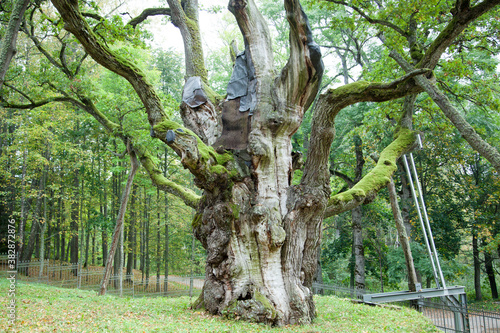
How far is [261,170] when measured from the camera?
6141 millimetres

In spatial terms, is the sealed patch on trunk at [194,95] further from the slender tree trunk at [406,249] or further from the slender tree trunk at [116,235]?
the slender tree trunk at [406,249]

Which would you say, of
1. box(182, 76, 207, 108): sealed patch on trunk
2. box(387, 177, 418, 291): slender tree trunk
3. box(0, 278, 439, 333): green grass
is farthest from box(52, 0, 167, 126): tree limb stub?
box(387, 177, 418, 291): slender tree trunk

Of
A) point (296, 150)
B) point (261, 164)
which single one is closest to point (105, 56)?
point (261, 164)

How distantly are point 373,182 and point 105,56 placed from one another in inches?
225

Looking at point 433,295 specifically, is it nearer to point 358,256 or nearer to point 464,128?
point 464,128

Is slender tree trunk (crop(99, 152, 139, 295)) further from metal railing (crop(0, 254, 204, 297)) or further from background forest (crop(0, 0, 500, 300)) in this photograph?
metal railing (crop(0, 254, 204, 297))

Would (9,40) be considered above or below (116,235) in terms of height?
above

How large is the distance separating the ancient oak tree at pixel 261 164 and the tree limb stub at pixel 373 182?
0.17 m

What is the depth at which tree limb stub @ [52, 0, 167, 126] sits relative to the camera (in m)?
5.06

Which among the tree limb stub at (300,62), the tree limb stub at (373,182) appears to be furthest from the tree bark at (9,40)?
the tree limb stub at (373,182)

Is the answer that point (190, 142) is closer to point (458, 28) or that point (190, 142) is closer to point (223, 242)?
point (223, 242)

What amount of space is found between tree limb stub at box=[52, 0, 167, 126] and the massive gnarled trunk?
16mm

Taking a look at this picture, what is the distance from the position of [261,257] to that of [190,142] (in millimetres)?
2216

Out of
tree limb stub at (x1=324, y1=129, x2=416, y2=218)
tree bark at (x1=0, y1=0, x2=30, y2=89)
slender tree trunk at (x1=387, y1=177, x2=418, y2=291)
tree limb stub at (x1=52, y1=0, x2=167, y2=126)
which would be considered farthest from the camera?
slender tree trunk at (x1=387, y1=177, x2=418, y2=291)
